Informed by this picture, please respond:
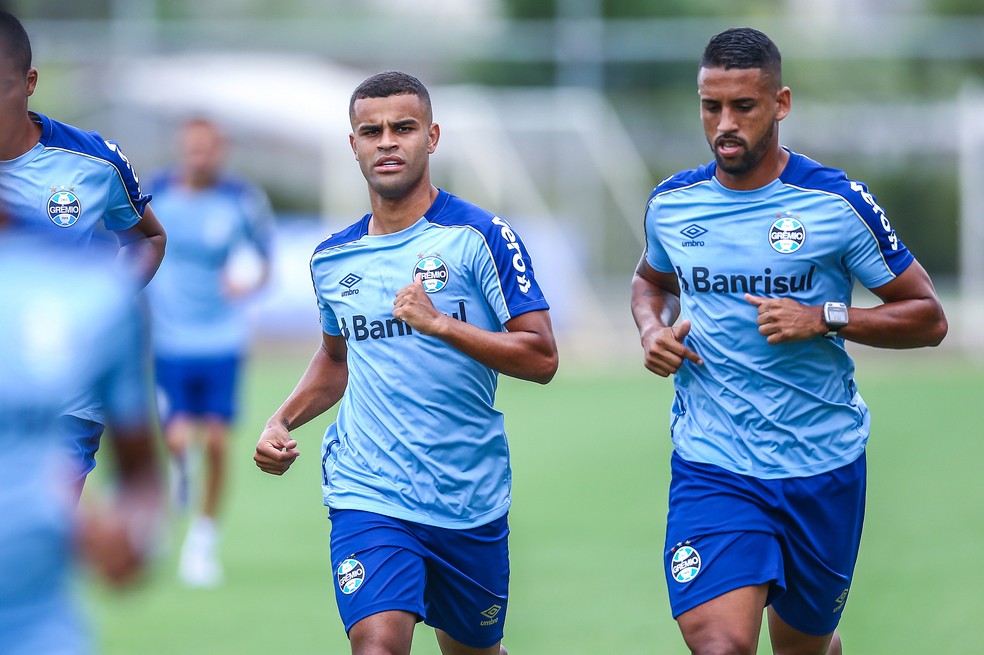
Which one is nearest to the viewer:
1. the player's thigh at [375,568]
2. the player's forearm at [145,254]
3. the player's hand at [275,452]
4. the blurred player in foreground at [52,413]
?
the blurred player in foreground at [52,413]

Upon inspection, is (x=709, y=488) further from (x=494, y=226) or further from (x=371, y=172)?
(x=371, y=172)

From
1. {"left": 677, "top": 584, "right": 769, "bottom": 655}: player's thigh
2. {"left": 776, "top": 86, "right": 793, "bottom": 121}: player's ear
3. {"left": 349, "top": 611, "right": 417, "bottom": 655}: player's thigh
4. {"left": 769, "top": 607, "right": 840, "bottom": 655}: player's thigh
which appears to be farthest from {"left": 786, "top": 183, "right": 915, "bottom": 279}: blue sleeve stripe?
{"left": 349, "top": 611, "right": 417, "bottom": 655}: player's thigh

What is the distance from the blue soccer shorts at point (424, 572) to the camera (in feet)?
17.5

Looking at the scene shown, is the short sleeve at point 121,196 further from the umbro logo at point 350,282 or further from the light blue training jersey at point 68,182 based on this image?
the umbro logo at point 350,282

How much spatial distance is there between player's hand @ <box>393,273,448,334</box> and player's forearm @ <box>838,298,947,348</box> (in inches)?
58.4

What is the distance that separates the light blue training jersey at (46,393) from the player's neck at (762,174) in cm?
308

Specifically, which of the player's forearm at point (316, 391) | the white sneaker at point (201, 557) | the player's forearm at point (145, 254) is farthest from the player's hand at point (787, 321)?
the white sneaker at point (201, 557)

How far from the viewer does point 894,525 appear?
12008 millimetres

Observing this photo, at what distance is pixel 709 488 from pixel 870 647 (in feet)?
9.50

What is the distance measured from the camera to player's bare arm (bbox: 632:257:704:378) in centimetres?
558

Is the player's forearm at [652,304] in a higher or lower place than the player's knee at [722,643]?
higher

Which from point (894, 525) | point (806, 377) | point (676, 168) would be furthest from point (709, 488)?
point (676, 168)

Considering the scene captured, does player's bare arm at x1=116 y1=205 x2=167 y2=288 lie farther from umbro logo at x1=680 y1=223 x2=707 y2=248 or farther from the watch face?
the watch face

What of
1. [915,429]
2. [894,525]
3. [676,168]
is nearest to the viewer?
[894,525]
